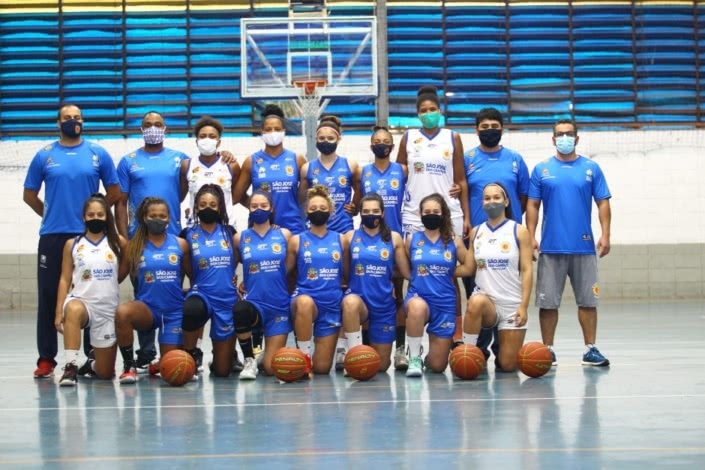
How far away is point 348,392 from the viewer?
6746mm

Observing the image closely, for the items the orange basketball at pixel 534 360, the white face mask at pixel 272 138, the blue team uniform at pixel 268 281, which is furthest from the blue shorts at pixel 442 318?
the white face mask at pixel 272 138

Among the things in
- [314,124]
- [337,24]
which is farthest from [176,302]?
[337,24]

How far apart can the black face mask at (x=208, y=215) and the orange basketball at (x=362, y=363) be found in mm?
1359

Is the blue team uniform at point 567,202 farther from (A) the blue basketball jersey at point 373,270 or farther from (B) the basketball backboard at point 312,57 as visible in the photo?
(B) the basketball backboard at point 312,57

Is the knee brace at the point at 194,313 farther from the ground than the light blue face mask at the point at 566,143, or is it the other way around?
the light blue face mask at the point at 566,143

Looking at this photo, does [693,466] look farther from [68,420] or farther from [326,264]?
[326,264]

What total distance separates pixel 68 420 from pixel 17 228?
33.5 ft

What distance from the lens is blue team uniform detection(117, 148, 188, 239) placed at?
811cm

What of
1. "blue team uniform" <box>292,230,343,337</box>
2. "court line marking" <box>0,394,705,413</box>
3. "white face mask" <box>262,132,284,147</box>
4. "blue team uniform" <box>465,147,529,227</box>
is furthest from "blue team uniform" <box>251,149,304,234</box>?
"court line marking" <box>0,394,705,413</box>

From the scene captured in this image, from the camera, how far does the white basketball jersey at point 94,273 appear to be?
7465 mm

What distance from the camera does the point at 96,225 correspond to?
748 centimetres

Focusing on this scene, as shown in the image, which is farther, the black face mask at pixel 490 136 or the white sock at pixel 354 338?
the black face mask at pixel 490 136

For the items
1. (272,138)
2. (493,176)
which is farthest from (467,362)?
(272,138)

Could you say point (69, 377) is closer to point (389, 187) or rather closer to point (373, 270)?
point (373, 270)
